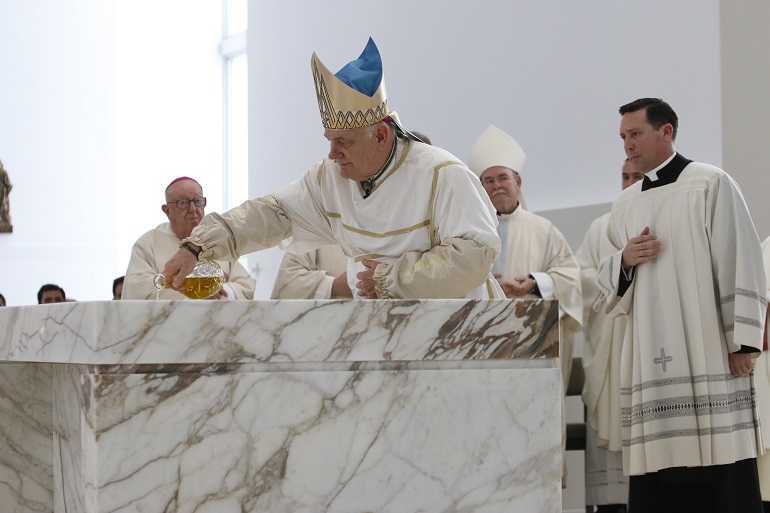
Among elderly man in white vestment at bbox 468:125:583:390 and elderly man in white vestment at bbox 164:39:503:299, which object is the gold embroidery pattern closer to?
elderly man in white vestment at bbox 164:39:503:299

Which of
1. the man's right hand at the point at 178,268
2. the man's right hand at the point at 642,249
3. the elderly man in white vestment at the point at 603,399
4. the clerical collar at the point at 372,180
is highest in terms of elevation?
the clerical collar at the point at 372,180

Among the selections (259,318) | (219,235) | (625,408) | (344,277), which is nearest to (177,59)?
(344,277)

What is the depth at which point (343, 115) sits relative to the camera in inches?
125

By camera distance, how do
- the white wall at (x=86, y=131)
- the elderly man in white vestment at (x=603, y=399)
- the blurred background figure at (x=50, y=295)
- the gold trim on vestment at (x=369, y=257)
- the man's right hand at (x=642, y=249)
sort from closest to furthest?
the gold trim on vestment at (x=369, y=257) → the man's right hand at (x=642, y=249) → the elderly man in white vestment at (x=603, y=399) → the blurred background figure at (x=50, y=295) → the white wall at (x=86, y=131)

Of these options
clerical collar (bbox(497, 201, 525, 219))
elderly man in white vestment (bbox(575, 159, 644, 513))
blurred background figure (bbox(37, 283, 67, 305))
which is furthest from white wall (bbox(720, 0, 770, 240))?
blurred background figure (bbox(37, 283, 67, 305))

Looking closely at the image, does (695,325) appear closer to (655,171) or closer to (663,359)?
(663,359)

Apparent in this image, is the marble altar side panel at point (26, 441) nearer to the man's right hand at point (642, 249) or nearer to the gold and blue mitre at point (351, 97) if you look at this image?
the gold and blue mitre at point (351, 97)

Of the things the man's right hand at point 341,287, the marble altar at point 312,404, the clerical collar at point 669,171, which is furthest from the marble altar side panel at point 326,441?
the man's right hand at point 341,287

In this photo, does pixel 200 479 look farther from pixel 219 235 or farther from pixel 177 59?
pixel 177 59

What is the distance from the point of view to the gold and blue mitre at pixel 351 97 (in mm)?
3168

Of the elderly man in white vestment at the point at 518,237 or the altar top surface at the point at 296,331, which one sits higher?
the elderly man in white vestment at the point at 518,237

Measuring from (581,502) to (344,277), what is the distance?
2.36 m

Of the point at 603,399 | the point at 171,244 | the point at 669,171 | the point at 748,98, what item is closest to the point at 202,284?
the point at 669,171

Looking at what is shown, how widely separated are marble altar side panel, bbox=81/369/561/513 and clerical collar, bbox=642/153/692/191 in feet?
8.17
